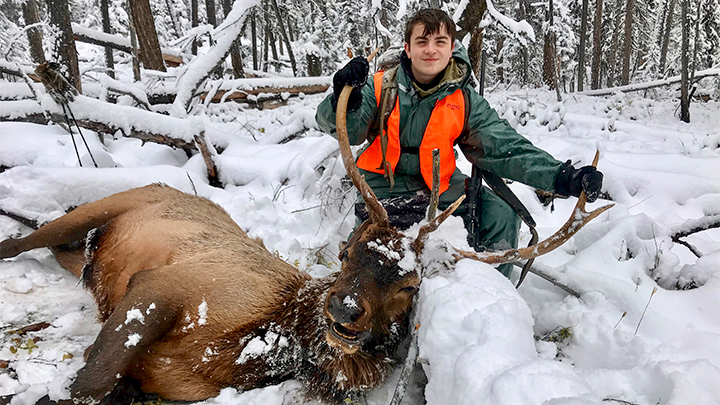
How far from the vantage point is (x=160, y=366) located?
2.45 metres

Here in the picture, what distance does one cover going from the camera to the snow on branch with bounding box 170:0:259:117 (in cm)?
529

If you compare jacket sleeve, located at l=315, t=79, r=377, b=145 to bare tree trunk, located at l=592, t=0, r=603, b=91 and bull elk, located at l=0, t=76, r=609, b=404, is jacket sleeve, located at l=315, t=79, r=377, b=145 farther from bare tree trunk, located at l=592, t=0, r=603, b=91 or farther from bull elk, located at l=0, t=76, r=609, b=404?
bare tree trunk, located at l=592, t=0, r=603, b=91

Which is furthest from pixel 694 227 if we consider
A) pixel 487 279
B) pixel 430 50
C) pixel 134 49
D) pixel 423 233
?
pixel 134 49

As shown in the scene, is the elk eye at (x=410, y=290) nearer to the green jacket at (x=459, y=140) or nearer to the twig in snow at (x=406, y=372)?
the twig in snow at (x=406, y=372)

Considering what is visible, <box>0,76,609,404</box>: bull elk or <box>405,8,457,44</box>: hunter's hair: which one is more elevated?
<box>405,8,457,44</box>: hunter's hair

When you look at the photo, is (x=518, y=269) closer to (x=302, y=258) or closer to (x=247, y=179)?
(x=302, y=258)

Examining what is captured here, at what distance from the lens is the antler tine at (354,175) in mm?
2455

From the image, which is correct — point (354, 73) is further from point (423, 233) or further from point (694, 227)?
point (694, 227)

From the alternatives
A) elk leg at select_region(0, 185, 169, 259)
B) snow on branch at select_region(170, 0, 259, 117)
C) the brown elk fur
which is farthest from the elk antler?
snow on branch at select_region(170, 0, 259, 117)

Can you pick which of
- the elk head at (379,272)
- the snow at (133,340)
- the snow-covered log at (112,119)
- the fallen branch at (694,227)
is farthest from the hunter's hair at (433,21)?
the snow-covered log at (112,119)

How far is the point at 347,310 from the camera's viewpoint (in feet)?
6.82

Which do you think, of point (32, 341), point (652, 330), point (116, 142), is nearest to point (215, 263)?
point (32, 341)

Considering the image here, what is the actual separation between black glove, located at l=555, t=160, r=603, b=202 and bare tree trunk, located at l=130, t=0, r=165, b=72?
8.18 m

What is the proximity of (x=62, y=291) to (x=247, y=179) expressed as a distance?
7.73 ft
